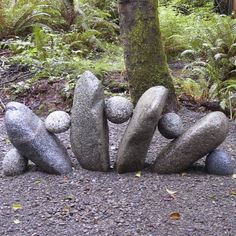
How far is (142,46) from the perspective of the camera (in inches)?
157

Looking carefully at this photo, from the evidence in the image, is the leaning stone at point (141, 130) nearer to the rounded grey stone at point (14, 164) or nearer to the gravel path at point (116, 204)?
the gravel path at point (116, 204)

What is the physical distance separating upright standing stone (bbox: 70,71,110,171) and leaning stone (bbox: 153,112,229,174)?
1.41 feet

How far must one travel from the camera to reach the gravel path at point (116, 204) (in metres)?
2.73

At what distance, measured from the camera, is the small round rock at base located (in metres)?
3.41

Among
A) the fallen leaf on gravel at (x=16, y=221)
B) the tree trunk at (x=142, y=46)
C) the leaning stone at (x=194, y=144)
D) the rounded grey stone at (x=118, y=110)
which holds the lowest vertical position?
the fallen leaf on gravel at (x=16, y=221)

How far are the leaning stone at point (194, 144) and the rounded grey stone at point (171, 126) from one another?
5cm

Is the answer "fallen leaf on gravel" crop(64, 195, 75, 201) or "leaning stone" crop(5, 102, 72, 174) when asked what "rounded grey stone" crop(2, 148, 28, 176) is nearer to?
"leaning stone" crop(5, 102, 72, 174)

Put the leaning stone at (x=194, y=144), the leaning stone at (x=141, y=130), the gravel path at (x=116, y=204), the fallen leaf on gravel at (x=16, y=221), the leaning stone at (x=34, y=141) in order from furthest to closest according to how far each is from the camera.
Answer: the leaning stone at (x=34, y=141), the leaning stone at (x=194, y=144), the leaning stone at (x=141, y=130), the fallen leaf on gravel at (x=16, y=221), the gravel path at (x=116, y=204)

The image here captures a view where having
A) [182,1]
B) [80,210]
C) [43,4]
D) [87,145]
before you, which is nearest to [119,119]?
[87,145]

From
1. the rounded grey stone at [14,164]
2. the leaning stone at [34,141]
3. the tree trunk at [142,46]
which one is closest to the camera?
the leaning stone at [34,141]

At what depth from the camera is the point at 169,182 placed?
328 centimetres

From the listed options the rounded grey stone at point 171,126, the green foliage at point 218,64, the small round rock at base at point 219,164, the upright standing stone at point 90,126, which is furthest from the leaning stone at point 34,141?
the green foliage at point 218,64

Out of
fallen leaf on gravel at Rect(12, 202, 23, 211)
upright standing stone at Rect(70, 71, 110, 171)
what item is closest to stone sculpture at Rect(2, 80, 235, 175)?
upright standing stone at Rect(70, 71, 110, 171)

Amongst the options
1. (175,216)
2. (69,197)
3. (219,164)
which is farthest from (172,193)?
(69,197)
